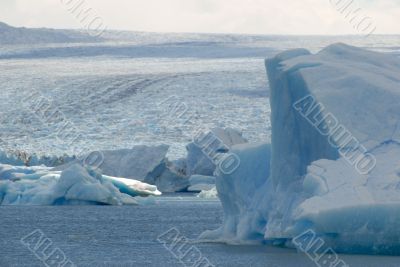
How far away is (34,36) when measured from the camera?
50.8 metres

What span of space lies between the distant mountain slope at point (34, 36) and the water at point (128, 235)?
2962 cm

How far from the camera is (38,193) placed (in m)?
19.5

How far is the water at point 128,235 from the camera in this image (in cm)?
1052

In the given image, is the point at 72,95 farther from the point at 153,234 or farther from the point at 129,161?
the point at 153,234

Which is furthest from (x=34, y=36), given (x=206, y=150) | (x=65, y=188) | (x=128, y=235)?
(x=128, y=235)

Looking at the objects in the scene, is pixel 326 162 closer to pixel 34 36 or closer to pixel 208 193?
pixel 208 193

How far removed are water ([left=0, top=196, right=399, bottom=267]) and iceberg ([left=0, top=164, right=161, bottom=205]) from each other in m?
0.24

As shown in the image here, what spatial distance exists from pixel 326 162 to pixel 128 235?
4576 mm

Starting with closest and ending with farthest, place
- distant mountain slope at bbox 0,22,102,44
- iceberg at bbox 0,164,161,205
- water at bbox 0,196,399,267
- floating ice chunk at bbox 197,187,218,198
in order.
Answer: water at bbox 0,196,399,267 → iceberg at bbox 0,164,161,205 → floating ice chunk at bbox 197,187,218,198 → distant mountain slope at bbox 0,22,102,44

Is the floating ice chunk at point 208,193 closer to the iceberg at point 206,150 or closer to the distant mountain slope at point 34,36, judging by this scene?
the iceberg at point 206,150

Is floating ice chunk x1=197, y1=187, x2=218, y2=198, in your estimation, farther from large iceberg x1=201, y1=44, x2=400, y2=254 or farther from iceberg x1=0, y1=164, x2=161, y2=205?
large iceberg x1=201, y1=44, x2=400, y2=254

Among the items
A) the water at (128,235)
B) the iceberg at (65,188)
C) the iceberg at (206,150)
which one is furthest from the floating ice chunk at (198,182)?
the iceberg at (65,188)

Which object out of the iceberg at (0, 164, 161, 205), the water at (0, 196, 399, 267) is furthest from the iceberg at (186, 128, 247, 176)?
the iceberg at (0, 164, 161, 205)

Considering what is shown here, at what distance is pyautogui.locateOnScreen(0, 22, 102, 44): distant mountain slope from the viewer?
5022cm
